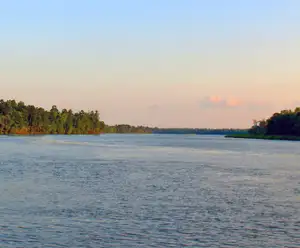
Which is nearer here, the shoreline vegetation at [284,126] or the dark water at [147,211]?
the dark water at [147,211]

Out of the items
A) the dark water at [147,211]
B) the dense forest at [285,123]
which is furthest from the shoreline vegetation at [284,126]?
the dark water at [147,211]

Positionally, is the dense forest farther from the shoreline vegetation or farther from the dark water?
the dark water

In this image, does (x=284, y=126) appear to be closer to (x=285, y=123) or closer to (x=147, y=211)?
(x=285, y=123)

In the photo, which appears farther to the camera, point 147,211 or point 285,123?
point 285,123

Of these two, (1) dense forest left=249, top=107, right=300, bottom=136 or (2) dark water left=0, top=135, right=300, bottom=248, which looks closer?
(2) dark water left=0, top=135, right=300, bottom=248

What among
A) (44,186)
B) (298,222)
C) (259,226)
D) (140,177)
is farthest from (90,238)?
(140,177)

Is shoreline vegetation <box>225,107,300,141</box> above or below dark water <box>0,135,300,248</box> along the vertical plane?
above

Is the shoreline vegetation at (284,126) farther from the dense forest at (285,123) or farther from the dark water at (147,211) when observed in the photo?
the dark water at (147,211)

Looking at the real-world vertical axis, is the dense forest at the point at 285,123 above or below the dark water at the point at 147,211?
above

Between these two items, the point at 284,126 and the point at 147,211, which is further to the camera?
the point at 284,126

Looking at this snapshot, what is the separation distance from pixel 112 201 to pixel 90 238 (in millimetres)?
7768

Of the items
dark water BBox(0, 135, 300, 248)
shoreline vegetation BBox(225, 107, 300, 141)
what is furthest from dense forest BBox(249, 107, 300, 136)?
dark water BBox(0, 135, 300, 248)

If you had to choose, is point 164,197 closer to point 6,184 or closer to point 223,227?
point 223,227

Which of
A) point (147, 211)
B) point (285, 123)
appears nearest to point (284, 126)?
point (285, 123)
